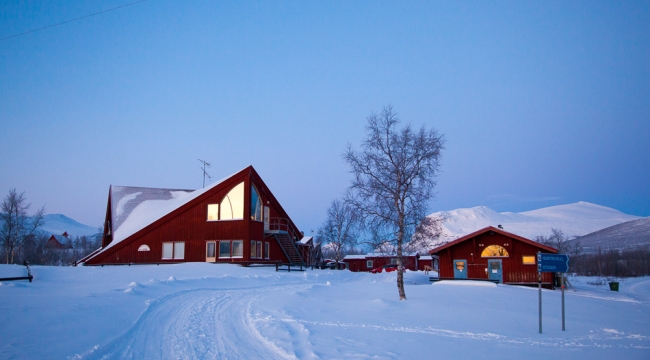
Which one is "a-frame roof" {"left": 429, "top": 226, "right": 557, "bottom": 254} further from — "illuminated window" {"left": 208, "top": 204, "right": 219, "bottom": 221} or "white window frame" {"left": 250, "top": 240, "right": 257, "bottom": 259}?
"illuminated window" {"left": 208, "top": 204, "right": 219, "bottom": 221}

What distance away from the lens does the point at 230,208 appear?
35031mm

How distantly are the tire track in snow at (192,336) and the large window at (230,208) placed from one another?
20.4 meters

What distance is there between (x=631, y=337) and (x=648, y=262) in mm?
82658

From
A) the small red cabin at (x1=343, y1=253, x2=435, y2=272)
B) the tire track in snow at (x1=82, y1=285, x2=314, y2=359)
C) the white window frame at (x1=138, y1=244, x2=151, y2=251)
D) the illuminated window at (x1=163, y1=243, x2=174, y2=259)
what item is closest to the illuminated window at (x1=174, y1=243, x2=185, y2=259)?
the illuminated window at (x1=163, y1=243, x2=174, y2=259)

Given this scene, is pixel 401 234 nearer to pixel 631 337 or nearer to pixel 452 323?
pixel 452 323

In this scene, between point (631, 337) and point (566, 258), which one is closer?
point (631, 337)

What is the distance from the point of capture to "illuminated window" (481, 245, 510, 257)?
1307 inches

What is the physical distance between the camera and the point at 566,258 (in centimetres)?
1298

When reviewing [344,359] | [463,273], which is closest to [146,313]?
[344,359]

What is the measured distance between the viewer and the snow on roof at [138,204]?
38.2 metres

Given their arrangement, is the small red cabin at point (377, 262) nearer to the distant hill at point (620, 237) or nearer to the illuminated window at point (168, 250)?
the illuminated window at point (168, 250)

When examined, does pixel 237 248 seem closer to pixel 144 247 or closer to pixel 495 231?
pixel 144 247

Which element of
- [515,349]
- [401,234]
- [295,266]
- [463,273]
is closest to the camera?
[515,349]

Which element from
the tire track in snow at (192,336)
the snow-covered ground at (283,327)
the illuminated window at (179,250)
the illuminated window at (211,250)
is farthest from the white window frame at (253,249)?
the tire track in snow at (192,336)
